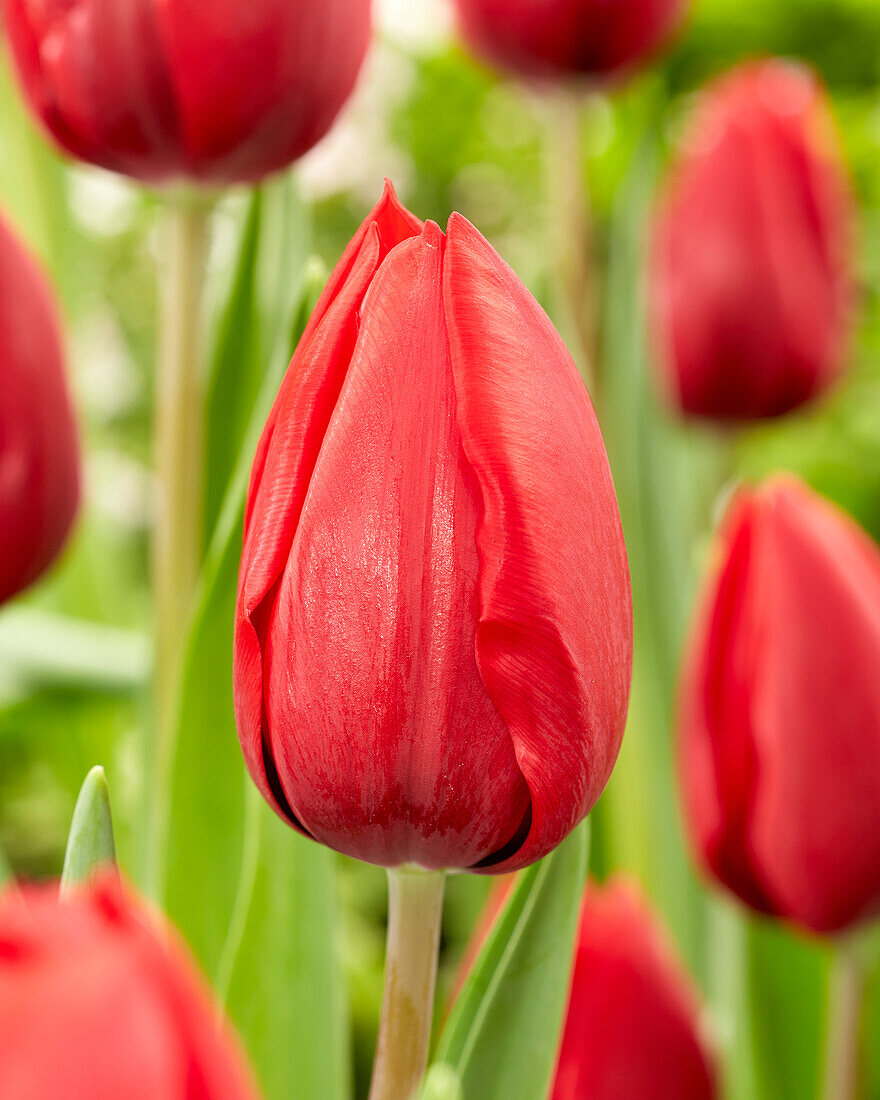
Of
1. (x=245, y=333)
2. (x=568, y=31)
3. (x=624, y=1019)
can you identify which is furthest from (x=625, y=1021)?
(x=568, y=31)

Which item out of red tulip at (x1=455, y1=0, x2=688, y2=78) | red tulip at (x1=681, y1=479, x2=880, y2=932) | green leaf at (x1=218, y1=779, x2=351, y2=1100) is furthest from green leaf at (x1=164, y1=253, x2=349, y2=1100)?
red tulip at (x1=455, y1=0, x2=688, y2=78)

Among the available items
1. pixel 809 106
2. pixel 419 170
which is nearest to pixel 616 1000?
pixel 809 106

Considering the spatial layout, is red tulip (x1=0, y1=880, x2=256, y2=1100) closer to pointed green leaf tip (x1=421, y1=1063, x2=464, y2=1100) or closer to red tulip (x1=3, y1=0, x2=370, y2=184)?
pointed green leaf tip (x1=421, y1=1063, x2=464, y2=1100)

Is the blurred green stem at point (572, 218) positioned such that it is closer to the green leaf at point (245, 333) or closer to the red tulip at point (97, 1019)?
the green leaf at point (245, 333)

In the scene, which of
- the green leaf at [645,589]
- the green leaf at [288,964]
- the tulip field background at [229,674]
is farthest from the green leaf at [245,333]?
the green leaf at [645,589]

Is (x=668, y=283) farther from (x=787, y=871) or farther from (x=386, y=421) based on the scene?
(x=386, y=421)

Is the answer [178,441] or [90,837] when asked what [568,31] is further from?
[90,837]
